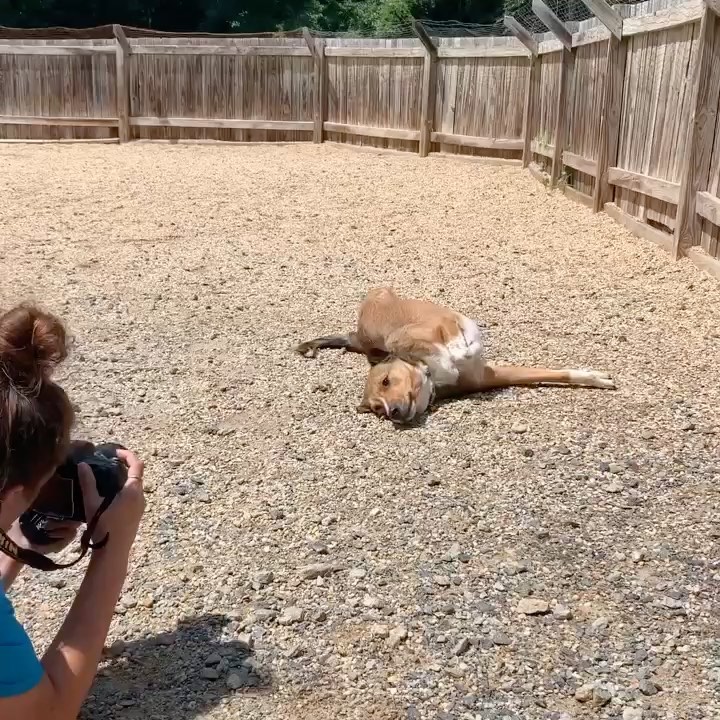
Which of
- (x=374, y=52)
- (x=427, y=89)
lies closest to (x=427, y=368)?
(x=427, y=89)

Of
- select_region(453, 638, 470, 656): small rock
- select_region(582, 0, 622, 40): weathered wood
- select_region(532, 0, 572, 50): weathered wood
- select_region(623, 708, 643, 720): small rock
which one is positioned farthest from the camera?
select_region(532, 0, 572, 50): weathered wood

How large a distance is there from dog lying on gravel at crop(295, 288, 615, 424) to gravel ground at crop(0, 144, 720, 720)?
12cm

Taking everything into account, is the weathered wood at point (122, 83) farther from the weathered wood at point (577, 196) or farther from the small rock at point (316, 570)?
the small rock at point (316, 570)

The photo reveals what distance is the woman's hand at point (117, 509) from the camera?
2065 millimetres

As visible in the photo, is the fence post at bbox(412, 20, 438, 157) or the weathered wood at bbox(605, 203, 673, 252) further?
the fence post at bbox(412, 20, 438, 157)

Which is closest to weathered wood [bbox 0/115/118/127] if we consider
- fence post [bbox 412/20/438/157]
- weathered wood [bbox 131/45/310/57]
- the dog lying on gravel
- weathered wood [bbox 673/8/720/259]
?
weathered wood [bbox 131/45/310/57]

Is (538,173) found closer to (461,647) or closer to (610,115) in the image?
(610,115)

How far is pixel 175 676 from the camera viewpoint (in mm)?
2832

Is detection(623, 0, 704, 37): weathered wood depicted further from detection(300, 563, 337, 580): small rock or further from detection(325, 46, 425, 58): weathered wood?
detection(325, 46, 425, 58): weathered wood

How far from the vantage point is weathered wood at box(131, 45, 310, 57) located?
1692 centimetres

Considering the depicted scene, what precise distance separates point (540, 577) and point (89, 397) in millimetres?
3066

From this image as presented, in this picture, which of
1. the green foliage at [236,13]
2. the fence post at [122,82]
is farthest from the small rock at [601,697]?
the green foliage at [236,13]

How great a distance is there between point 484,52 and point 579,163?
423 cm

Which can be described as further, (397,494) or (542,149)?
(542,149)
